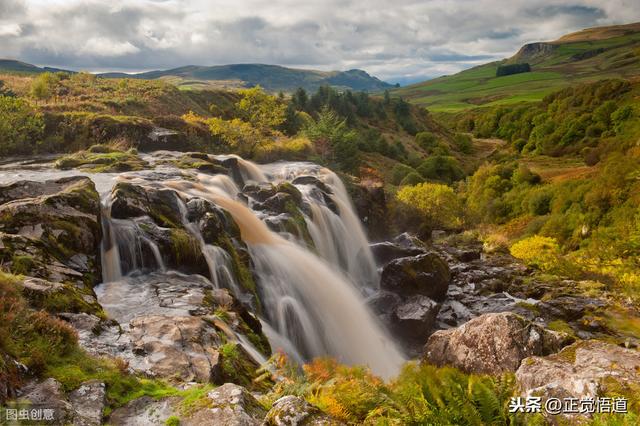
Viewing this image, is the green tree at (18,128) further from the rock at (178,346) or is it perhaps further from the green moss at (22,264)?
the rock at (178,346)

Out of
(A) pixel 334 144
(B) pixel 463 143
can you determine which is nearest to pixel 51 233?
(A) pixel 334 144

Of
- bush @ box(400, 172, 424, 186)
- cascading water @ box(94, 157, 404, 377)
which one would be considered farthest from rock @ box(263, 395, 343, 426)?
bush @ box(400, 172, 424, 186)

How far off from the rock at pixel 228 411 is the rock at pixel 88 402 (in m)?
1.33

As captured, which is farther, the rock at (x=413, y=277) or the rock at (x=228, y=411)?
the rock at (x=413, y=277)

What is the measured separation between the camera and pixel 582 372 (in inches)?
326

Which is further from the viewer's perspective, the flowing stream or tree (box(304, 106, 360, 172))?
tree (box(304, 106, 360, 172))

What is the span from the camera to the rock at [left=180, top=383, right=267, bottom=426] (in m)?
6.82

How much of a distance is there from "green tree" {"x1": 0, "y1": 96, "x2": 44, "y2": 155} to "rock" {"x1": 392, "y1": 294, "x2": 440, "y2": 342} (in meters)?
29.7

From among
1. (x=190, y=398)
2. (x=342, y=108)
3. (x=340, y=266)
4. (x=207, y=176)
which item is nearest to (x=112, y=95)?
(x=207, y=176)

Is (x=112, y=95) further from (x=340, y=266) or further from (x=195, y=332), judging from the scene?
(x=195, y=332)

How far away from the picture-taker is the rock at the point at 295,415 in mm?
6500

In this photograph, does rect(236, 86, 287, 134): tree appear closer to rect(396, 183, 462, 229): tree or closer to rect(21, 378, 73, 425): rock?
rect(396, 183, 462, 229): tree

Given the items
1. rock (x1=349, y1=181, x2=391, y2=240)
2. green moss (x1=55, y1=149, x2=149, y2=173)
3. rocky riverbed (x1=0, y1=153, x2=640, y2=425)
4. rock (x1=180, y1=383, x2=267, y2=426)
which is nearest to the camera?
rock (x1=180, y1=383, x2=267, y2=426)

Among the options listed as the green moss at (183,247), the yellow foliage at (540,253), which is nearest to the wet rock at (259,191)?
the green moss at (183,247)
